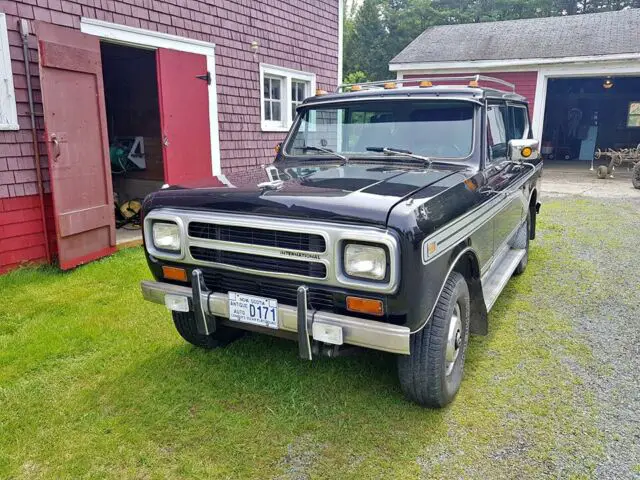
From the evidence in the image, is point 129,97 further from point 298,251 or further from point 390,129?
point 298,251

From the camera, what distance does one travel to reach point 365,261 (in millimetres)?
2369

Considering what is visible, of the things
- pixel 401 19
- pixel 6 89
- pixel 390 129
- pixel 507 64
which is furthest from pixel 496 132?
pixel 401 19

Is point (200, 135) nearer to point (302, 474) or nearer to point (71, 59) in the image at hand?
point (71, 59)

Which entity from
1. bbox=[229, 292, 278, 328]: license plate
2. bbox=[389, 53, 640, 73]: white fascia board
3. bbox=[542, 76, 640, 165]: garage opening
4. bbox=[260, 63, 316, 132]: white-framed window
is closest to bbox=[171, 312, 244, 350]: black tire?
bbox=[229, 292, 278, 328]: license plate

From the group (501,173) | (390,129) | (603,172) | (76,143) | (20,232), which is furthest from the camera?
(603,172)

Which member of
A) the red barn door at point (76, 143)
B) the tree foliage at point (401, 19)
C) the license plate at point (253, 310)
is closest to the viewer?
the license plate at point (253, 310)

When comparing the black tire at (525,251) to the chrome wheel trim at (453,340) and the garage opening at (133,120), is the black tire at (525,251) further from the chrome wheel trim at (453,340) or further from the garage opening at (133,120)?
the garage opening at (133,120)

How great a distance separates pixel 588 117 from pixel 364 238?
928 inches

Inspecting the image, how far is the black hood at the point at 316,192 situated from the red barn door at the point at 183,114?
4.10m

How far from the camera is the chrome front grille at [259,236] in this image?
2473mm

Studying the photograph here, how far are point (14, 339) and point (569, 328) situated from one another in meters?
4.53

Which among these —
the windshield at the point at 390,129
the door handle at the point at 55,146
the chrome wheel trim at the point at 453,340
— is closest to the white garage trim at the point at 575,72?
the windshield at the point at 390,129

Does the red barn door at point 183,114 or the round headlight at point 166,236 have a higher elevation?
the red barn door at point 183,114

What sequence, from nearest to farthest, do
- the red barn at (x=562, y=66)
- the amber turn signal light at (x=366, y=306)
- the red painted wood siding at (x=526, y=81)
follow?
the amber turn signal light at (x=366, y=306)
the red barn at (x=562, y=66)
the red painted wood siding at (x=526, y=81)
